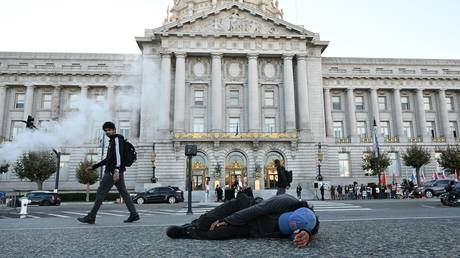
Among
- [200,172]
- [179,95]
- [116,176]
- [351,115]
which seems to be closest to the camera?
[116,176]

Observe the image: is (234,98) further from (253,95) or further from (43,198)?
(43,198)

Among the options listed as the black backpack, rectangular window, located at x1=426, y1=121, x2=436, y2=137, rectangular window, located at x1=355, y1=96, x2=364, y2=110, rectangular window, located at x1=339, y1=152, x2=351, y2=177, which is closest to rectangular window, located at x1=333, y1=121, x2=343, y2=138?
rectangular window, located at x1=339, y1=152, x2=351, y2=177

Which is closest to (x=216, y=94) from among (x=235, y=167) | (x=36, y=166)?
(x=235, y=167)

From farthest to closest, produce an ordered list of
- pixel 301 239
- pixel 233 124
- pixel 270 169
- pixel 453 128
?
1. pixel 453 128
2. pixel 233 124
3. pixel 270 169
4. pixel 301 239

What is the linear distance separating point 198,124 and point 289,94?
12027mm

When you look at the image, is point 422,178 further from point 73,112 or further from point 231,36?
point 73,112

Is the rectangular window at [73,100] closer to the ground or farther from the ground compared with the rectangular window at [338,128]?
farther from the ground

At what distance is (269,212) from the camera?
14.8 feet

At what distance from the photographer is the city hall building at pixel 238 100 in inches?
1670

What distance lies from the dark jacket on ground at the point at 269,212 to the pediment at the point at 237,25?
140 ft

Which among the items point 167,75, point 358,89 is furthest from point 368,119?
point 167,75

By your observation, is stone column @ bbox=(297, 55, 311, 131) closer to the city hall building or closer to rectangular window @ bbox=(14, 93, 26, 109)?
the city hall building

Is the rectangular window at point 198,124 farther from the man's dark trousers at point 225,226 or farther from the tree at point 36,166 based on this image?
the man's dark trousers at point 225,226

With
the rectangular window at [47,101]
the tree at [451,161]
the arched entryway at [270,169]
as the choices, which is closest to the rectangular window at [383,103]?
the tree at [451,161]
